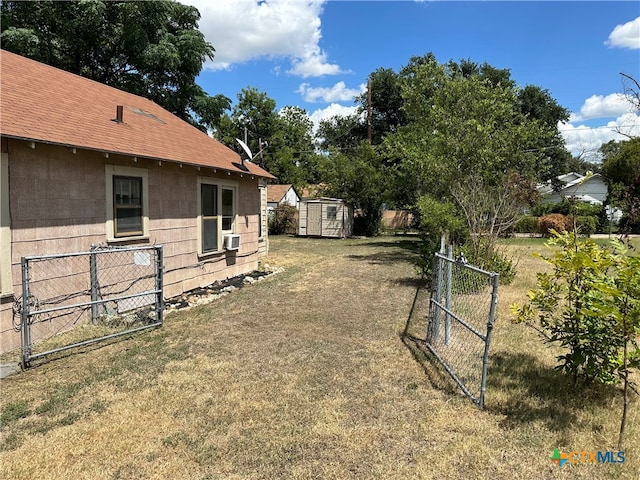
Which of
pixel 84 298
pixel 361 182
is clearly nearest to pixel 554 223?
pixel 361 182

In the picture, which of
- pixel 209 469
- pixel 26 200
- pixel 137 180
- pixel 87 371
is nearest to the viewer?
pixel 209 469

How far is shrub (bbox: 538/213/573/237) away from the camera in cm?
2080

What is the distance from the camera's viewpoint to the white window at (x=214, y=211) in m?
8.44

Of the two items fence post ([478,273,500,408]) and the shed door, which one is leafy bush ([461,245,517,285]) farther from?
the shed door

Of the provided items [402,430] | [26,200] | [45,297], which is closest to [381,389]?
[402,430]

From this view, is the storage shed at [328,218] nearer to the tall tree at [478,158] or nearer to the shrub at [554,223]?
the tall tree at [478,158]

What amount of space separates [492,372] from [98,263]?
536 centimetres

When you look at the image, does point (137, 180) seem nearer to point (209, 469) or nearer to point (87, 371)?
point (87, 371)

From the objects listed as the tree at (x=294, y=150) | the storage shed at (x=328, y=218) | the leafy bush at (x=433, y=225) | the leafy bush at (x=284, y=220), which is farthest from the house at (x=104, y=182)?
the tree at (x=294, y=150)

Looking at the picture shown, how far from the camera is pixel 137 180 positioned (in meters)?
6.62

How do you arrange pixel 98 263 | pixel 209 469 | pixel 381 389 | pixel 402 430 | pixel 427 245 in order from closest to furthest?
pixel 209 469, pixel 402 430, pixel 381 389, pixel 98 263, pixel 427 245

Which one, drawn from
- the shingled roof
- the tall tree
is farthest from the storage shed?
the shingled roof

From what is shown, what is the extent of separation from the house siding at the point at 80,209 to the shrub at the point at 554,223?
18842 millimetres

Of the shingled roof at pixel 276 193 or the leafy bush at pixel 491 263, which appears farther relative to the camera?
the shingled roof at pixel 276 193
